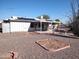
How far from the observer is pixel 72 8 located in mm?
30906

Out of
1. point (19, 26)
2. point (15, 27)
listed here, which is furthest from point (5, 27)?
point (19, 26)

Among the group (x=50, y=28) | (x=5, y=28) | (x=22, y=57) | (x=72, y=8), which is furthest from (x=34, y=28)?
(x=22, y=57)

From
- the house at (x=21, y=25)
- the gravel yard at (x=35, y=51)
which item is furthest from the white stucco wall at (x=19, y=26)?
Result: the gravel yard at (x=35, y=51)

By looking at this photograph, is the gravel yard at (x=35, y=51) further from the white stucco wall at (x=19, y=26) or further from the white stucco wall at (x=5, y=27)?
the white stucco wall at (x=19, y=26)

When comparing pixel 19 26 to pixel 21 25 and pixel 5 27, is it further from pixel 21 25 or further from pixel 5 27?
pixel 5 27

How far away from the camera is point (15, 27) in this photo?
3328 centimetres

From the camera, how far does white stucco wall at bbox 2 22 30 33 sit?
107 feet

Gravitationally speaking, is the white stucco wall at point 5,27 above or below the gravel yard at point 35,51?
above

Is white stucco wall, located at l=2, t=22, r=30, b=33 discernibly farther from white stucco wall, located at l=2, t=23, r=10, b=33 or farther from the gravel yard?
the gravel yard

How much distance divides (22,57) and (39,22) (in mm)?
28154

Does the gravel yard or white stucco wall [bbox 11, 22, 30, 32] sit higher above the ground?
white stucco wall [bbox 11, 22, 30, 32]

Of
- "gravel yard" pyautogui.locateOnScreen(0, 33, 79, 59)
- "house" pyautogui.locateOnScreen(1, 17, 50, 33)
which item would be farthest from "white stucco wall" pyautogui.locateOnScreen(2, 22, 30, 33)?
"gravel yard" pyautogui.locateOnScreen(0, 33, 79, 59)

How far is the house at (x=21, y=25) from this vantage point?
32.6 m

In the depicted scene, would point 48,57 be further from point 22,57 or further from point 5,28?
point 5,28
